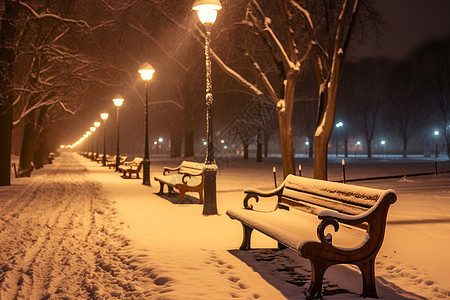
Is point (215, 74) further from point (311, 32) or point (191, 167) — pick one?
point (191, 167)

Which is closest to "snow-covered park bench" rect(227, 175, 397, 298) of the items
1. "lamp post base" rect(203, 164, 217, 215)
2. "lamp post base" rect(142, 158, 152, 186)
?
"lamp post base" rect(203, 164, 217, 215)

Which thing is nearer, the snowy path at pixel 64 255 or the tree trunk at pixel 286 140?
the snowy path at pixel 64 255

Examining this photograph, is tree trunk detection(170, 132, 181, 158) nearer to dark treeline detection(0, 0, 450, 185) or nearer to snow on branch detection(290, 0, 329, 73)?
dark treeline detection(0, 0, 450, 185)

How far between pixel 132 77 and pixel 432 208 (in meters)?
35.7

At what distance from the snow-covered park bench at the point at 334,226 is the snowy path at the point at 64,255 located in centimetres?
173

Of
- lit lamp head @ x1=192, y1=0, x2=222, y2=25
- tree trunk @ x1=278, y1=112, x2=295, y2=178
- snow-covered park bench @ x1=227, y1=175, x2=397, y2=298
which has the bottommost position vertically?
snow-covered park bench @ x1=227, y1=175, x2=397, y2=298

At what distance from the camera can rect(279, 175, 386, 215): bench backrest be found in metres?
5.35

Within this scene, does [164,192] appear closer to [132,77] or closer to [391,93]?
[132,77]

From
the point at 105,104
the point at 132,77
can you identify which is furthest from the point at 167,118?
the point at 105,104

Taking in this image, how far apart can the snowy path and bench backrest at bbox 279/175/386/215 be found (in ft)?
7.72

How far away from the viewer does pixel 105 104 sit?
54.5 meters

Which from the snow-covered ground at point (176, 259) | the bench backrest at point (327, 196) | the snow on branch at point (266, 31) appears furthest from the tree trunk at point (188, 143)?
the bench backrest at point (327, 196)

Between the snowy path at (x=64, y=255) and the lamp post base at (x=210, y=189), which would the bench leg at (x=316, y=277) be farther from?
the lamp post base at (x=210, y=189)

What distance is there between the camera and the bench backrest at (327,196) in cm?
535
